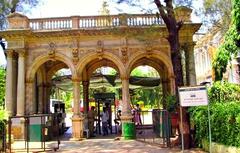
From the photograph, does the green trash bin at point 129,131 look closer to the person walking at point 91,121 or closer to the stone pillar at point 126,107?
the stone pillar at point 126,107

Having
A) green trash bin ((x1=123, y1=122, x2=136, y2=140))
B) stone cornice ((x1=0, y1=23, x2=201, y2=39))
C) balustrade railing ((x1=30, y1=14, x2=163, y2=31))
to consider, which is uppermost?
balustrade railing ((x1=30, y1=14, x2=163, y2=31))

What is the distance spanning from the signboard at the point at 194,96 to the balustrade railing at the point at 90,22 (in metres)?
10.3

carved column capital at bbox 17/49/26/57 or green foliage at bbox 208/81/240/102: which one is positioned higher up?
carved column capital at bbox 17/49/26/57

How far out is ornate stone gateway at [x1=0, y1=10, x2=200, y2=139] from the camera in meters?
21.6

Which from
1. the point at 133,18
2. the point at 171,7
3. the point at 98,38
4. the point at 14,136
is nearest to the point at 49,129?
the point at 14,136

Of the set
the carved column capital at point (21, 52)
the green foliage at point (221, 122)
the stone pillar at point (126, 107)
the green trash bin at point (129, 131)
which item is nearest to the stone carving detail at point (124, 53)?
the stone pillar at point (126, 107)

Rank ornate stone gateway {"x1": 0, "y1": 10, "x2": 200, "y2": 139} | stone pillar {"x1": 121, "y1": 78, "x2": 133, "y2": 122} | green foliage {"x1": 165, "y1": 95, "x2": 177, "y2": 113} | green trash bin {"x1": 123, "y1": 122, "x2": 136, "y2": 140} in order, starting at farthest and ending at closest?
ornate stone gateway {"x1": 0, "y1": 10, "x2": 200, "y2": 139}
stone pillar {"x1": 121, "y1": 78, "x2": 133, "y2": 122}
green trash bin {"x1": 123, "y1": 122, "x2": 136, "y2": 140}
green foliage {"x1": 165, "y1": 95, "x2": 177, "y2": 113}

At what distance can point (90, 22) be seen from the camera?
22203 mm

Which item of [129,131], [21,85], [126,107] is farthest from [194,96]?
[21,85]

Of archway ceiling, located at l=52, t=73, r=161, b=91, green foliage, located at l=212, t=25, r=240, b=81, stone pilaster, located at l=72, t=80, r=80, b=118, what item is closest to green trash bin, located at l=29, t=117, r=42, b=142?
stone pilaster, located at l=72, t=80, r=80, b=118

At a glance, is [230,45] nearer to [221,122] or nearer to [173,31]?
[173,31]

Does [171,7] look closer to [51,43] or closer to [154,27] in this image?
[154,27]

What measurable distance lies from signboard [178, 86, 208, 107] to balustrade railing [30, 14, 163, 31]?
10.3 m

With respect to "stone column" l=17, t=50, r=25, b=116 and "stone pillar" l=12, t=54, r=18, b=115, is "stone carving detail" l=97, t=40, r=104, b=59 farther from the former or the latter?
"stone pillar" l=12, t=54, r=18, b=115
